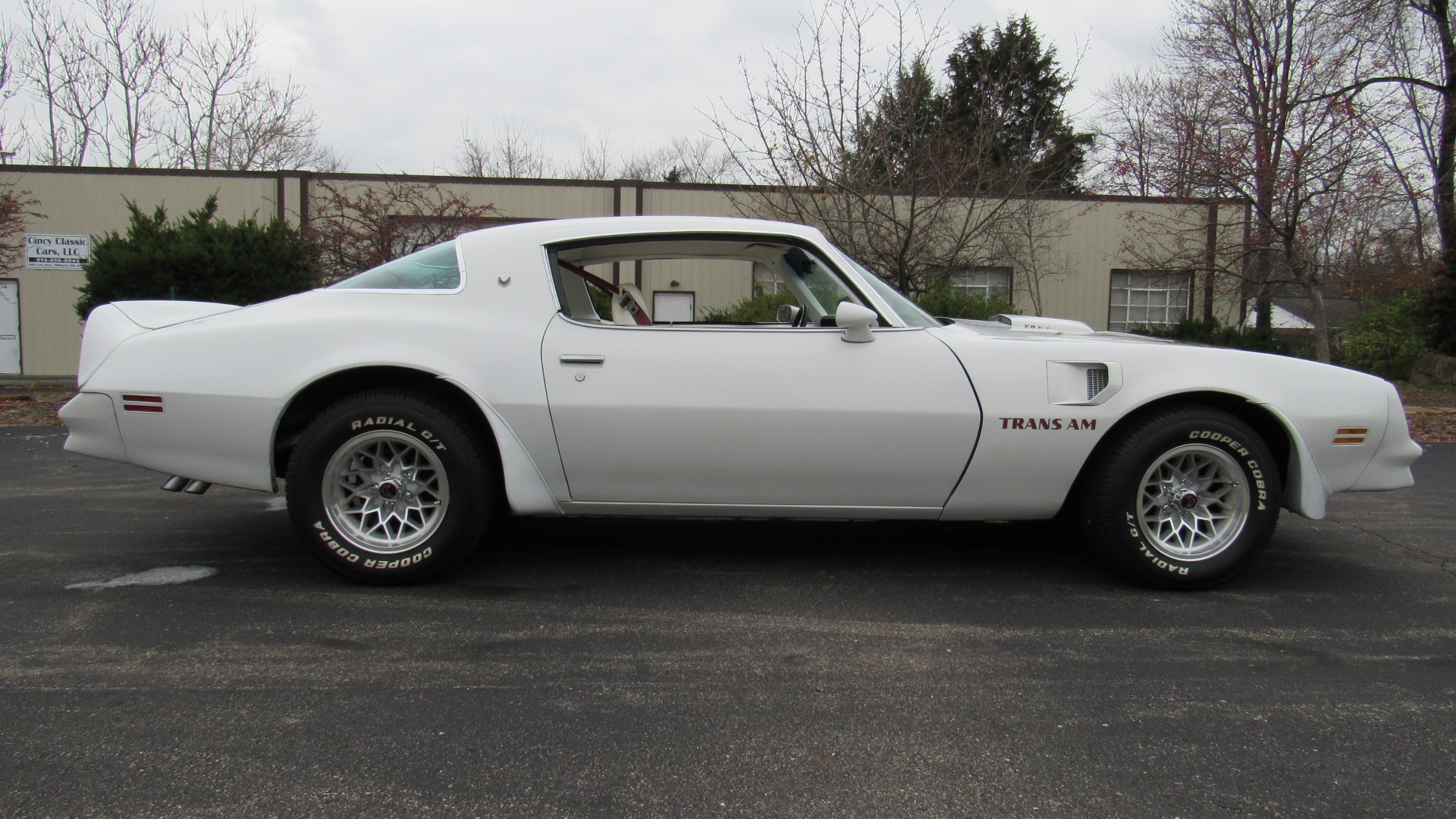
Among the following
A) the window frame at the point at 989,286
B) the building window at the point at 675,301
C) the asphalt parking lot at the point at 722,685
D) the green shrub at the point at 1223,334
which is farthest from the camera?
the window frame at the point at 989,286

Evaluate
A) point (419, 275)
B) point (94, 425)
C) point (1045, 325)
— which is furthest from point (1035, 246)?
point (94, 425)

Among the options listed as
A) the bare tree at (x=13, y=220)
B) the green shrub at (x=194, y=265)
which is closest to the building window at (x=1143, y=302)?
the green shrub at (x=194, y=265)

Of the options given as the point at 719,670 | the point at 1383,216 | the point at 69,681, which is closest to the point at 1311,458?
the point at 719,670

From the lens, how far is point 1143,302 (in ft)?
67.6

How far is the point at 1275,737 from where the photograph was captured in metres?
2.30

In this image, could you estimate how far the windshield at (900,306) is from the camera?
3611mm

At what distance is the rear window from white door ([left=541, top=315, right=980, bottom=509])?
1.67ft

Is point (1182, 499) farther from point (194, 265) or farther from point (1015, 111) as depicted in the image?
point (1015, 111)

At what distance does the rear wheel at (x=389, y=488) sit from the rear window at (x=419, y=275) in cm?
47

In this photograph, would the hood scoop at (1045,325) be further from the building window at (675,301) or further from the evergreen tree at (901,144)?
the building window at (675,301)

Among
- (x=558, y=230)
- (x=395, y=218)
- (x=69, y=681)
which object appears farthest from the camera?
(x=395, y=218)

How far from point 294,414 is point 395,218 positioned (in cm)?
1157

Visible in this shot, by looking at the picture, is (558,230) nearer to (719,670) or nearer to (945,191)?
(719,670)

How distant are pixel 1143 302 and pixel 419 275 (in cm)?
2020
